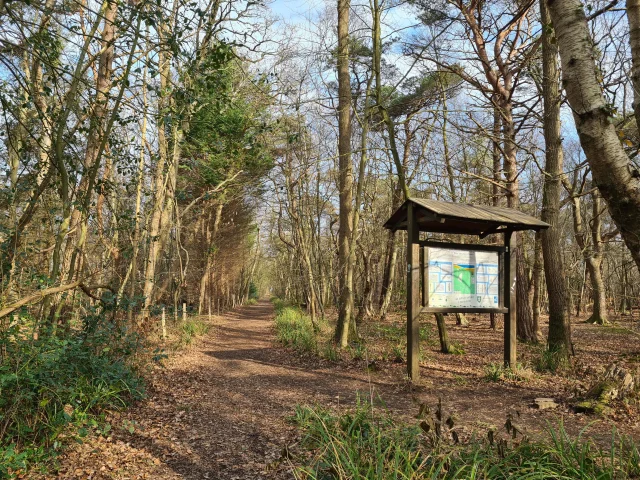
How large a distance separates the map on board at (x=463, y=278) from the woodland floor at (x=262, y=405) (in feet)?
4.46

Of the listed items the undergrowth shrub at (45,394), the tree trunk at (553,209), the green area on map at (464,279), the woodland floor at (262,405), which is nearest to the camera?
the undergrowth shrub at (45,394)

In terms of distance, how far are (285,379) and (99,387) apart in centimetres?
356

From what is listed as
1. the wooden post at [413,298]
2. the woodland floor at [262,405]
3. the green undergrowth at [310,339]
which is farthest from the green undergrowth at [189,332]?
the wooden post at [413,298]

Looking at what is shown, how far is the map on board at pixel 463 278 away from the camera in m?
7.44

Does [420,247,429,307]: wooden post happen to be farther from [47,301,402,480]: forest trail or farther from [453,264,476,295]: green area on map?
[47,301,402,480]: forest trail

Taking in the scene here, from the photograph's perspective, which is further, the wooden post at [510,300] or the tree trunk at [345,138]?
the tree trunk at [345,138]

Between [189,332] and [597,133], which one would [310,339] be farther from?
[597,133]

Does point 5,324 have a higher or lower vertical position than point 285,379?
higher

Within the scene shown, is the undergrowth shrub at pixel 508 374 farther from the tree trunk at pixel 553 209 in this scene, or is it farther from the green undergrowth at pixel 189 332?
the green undergrowth at pixel 189 332

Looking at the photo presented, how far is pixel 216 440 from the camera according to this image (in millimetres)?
4770

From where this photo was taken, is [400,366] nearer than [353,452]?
No

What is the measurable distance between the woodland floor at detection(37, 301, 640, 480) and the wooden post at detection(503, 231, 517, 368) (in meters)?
0.59

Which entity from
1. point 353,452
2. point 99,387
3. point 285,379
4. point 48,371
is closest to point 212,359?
point 285,379

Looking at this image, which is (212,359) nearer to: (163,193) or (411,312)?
(163,193)
